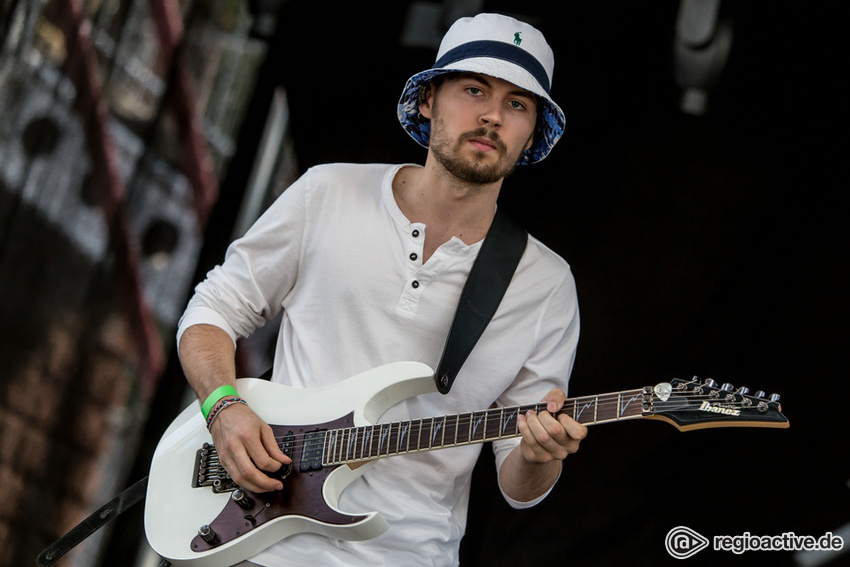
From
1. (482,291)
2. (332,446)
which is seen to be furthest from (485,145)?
(332,446)

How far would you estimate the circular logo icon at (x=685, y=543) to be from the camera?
115 inches

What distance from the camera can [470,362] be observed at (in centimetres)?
233

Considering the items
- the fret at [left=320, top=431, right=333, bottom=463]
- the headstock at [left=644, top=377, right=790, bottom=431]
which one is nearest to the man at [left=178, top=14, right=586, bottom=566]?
the fret at [left=320, top=431, right=333, bottom=463]

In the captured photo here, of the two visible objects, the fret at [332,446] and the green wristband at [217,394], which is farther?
the green wristband at [217,394]

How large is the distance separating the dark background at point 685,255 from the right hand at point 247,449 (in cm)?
121

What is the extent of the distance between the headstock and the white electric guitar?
0.08ft

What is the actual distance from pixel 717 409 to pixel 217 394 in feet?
3.72

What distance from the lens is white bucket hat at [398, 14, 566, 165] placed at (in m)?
2.28

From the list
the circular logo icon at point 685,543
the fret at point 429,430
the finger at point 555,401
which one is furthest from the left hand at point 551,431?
the circular logo icon at point 685,543

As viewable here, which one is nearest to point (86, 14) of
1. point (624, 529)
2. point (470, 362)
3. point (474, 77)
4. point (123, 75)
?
point (123, 75)

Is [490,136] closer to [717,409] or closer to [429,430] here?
[429,430]

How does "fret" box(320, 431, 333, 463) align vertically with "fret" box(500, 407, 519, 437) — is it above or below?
below

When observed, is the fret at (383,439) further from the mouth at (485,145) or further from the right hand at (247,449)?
Result: the mouth at (485,145)

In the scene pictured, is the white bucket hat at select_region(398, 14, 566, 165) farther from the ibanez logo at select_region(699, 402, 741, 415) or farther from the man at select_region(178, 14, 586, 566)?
the ibanez logo at select_region(699, 402, 741, 415)
